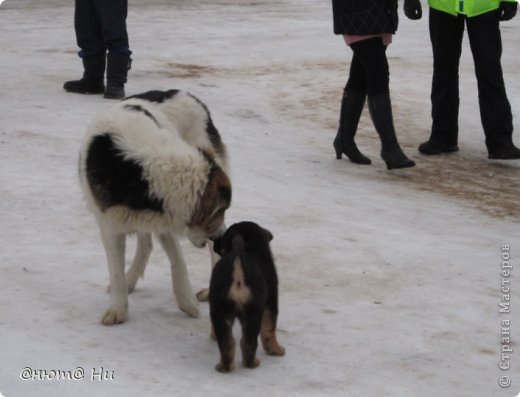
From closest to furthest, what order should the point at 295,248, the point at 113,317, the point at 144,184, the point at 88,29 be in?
the point at 144,184, the point at 113,317, the point at 295,248, the point at 88,29

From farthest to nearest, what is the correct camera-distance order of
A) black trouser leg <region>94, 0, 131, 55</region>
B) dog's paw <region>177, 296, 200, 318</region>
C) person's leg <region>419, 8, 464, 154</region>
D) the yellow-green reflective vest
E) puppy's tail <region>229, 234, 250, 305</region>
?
black trouser leg <region>94, 0, 131, 55</region>, person's leg <region>419, 8, 464, 154</region>, the yellow-green reflective vest, dog's paw <region>177, 296, 200, 318</region>, puppy's tail <region>229, 234, 250, 305</region>

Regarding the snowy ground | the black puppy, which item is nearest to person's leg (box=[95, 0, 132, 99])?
the snowy ground

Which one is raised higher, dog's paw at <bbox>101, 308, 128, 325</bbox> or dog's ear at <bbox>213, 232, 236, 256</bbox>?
dog's ear at <bbox>213, 232, 236, 256</bbox>

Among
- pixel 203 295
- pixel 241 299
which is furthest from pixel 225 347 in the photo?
pixel 203 295

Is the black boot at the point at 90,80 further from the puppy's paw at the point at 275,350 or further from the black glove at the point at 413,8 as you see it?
the puppy's paw at the point at 275,350

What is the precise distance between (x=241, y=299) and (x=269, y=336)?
39cm

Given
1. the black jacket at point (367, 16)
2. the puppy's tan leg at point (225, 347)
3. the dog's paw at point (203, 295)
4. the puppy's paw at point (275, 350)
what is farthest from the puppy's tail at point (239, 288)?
the black jacket at point (367, 16)

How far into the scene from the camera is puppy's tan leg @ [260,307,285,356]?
15.0 ft

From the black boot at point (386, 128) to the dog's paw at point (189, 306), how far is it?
10.4 ft

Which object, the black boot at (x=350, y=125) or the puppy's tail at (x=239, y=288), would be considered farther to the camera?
the black boot at (x=350, y=125)

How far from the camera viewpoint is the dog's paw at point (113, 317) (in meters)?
4.93

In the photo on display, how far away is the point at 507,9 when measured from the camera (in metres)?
7.95

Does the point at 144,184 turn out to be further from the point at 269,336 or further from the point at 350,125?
the point at 350,125

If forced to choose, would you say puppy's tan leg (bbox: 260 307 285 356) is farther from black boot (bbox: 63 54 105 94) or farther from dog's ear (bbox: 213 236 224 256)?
black boot (bbox: 63 54 105 94)
